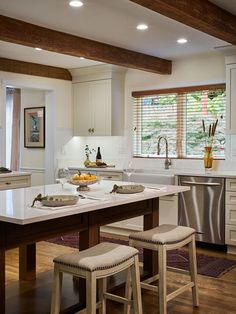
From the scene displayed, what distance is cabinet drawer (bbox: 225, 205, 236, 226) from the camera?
4719mm

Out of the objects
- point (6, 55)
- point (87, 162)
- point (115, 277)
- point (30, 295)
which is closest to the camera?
point (30, 295)

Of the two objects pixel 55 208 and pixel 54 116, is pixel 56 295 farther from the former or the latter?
pixel 54 116

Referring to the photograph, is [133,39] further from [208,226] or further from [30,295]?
[30,295]

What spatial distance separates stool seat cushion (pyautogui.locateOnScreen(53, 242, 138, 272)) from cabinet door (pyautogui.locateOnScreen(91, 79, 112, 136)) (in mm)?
3558

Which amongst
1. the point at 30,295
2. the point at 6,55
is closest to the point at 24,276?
the point at 30,295

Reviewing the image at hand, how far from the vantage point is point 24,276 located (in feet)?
12.5

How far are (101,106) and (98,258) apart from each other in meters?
3.94

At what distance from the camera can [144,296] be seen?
3473mm

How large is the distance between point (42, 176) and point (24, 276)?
116 inches

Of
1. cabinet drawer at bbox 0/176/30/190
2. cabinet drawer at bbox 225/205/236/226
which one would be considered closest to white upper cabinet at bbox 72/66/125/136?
cabinet drawer at bbox 0/176/30/190

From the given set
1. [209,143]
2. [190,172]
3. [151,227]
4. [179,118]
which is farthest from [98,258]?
[179,118]

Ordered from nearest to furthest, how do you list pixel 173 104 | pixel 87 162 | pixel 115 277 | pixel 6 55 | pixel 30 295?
1. pixel 30 295
2. pixel 115 277
3. pixel 6 55
4. pixel 173 104
5. pixel 87 162

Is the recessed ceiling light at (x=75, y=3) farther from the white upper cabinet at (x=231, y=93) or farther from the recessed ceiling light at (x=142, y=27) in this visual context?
the white upper cabinet at (x=231, y=93)

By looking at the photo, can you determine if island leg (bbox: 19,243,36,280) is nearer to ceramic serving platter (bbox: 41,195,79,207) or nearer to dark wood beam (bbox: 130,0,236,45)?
ceramic serving platter (bbox: 41,195,79,207)
